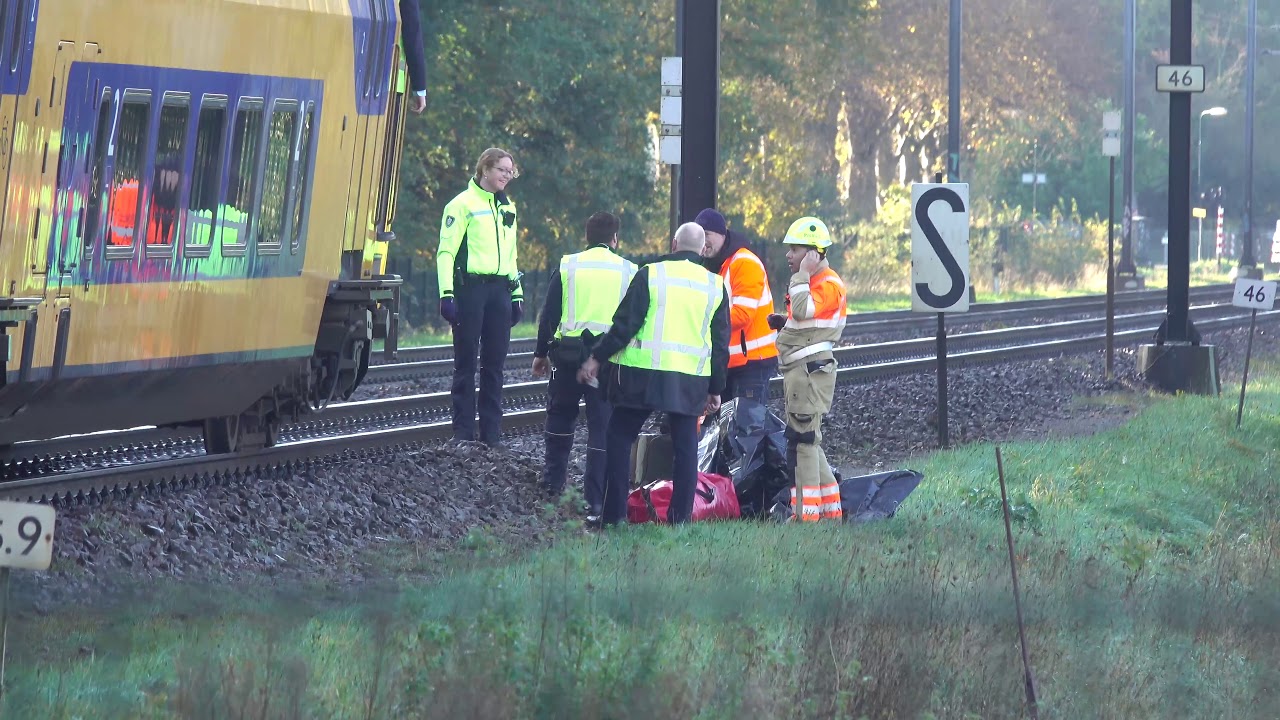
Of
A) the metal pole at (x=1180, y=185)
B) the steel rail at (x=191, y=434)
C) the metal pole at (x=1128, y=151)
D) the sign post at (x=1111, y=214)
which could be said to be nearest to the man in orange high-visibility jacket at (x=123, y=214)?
the steel rail at (x=191, y=434)

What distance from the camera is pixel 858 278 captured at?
48.1 meters

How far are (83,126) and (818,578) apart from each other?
467 cm

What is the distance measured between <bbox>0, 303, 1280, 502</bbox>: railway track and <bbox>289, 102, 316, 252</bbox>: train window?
1.47 metres

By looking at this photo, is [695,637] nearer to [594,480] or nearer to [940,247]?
[594,480]

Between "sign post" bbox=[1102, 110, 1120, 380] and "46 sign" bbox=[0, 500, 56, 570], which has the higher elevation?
"sign post" bbox=[1102, 110, 1120, 380]

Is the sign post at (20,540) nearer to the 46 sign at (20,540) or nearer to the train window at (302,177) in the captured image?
the 46 sign at (20,540)

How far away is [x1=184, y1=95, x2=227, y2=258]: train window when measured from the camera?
1159 centimetres

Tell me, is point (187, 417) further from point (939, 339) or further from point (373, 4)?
point (939, 339)

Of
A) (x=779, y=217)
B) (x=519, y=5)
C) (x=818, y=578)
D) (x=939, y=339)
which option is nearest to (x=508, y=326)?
(x=939, y=339)

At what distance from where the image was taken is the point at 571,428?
1218cm

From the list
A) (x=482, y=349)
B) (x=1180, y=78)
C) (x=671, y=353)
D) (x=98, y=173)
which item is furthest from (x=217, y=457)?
(x=1180, y=78)

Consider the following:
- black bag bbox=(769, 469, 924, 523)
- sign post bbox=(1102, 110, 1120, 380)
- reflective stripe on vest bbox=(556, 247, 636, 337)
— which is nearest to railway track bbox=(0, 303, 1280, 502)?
reflective stripe on vest bbox=(556, 247, 636, 337)

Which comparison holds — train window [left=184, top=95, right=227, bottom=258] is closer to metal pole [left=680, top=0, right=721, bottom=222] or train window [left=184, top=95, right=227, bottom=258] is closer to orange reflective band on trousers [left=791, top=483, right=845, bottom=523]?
metal pole [left=680, top=0, right=721, bottom=222]

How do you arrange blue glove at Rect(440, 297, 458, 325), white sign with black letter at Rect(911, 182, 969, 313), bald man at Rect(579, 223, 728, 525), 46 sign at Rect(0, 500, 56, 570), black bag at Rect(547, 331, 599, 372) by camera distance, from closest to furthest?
46 sign at Rect(0, 500, 56, 570) < bald man at Rect(579, 223, 728, 525) < black bag at Rect(547, 331, 599, 372) < blue glove at Rect(440, 297, 458, 325) < white sign with black letter at Rect(911, 182, 969, 313)
